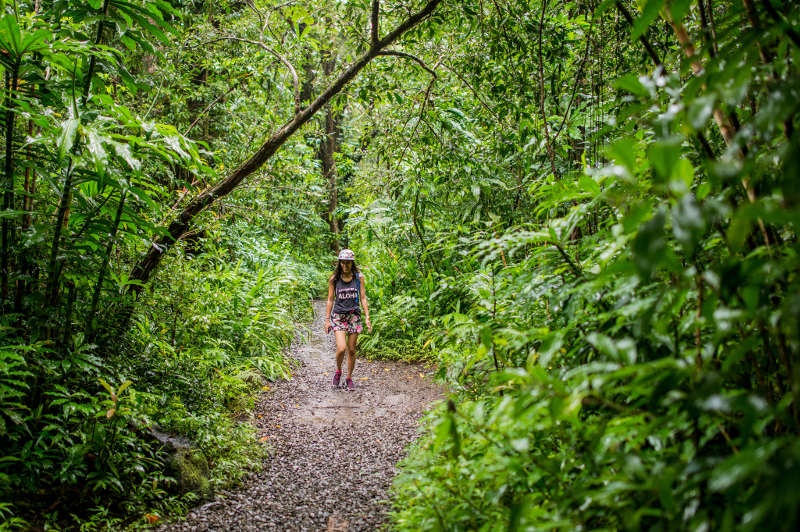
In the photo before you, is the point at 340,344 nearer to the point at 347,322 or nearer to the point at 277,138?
the point at 347,322

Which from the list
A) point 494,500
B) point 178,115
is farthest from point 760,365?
point 178,115

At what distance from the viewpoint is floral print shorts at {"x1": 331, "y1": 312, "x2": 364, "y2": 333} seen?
20.9 ft

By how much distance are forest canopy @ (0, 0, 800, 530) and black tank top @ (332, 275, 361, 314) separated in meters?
1.13

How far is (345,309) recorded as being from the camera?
6.46 meters

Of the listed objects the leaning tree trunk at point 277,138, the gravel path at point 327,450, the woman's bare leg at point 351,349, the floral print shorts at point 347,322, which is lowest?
the gravel path at point 327,450

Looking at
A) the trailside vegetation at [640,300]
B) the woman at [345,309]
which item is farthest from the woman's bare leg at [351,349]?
the trailside vegetation at [640,300]

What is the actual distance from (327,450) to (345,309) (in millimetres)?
2222

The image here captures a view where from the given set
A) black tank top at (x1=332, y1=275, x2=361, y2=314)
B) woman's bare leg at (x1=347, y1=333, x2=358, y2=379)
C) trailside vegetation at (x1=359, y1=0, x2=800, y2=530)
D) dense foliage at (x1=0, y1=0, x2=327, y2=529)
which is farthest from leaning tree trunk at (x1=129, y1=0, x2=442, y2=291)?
woman's bare leg at (x1=347, y1=333, x2=358, y2=379)

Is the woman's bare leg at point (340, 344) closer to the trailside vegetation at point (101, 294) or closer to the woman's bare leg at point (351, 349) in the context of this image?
the woman's bare leg at point (351, 349)

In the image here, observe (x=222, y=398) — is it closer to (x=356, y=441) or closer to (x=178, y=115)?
(x=356, y=441)

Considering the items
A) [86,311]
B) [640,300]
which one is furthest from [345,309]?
[640,300]

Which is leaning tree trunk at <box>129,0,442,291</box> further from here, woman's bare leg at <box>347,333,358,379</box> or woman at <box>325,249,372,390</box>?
woman's bare leg at <box>347,333,358,379</box>

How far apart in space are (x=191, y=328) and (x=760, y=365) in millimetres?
4679

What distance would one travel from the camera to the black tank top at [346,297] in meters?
6.46
